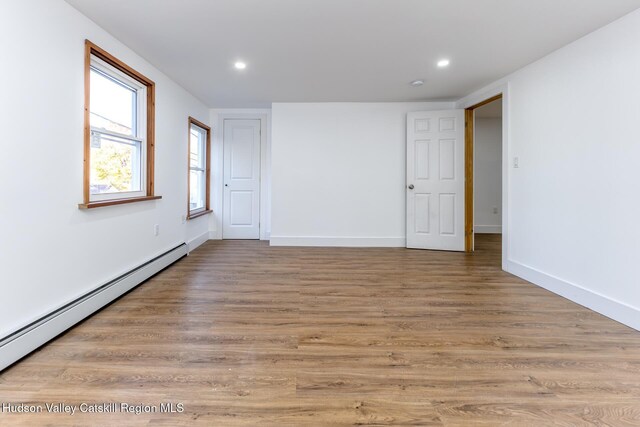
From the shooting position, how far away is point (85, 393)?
1395 millimetres

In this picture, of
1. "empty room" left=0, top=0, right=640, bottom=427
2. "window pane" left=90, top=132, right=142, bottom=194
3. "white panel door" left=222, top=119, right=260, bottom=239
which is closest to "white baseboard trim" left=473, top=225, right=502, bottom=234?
"empty room" left=0, top=0, right=640, bottom=427

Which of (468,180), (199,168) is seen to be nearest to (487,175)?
(468,180)

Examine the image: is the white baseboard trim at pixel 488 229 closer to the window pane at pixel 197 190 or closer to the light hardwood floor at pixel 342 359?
the light hardwood floor at pixel 342 359

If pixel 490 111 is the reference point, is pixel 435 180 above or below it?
below

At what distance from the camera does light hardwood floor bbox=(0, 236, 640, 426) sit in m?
1.30

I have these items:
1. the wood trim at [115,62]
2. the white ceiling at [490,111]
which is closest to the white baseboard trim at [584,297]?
the white ceiling at [490,111]

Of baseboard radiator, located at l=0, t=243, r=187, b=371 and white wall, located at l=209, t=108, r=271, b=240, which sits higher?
white wall, located at l=209, t=108, r=271, b=240

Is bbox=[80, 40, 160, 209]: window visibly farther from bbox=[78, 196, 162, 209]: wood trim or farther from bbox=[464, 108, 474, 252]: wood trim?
bbox=[464, 108, 474, 252]: wood trim

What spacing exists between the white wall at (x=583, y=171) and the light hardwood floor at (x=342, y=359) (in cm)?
28

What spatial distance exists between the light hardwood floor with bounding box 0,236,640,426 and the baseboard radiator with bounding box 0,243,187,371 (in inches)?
2.3

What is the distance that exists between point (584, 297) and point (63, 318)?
12.2 ft

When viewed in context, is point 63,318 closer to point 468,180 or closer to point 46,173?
point 46,173

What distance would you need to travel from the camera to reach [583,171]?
8.20 ft

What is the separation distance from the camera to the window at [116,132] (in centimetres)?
234
